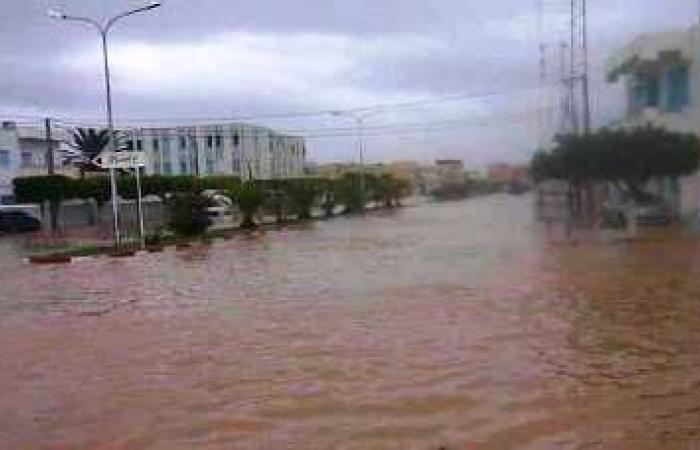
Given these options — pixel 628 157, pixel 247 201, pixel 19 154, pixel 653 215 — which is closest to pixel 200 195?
pixel 247 201

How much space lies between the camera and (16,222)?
5206 centimetres

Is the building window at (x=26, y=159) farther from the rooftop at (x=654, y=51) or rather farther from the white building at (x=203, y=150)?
the rooftop at (x=654, y=51)

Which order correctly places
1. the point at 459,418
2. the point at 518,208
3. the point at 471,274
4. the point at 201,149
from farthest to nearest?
the point at 201,149, the point at 518,208, the point at 471,274, the point at 459,418

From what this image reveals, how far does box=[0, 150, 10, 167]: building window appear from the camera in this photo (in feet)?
216

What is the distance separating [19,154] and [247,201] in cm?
2770

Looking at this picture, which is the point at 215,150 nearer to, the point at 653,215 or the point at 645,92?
the point at 645,92

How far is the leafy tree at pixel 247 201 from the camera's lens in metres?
47.3

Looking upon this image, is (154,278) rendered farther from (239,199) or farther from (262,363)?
(239,199)

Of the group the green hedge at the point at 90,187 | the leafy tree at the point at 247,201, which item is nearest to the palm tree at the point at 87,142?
the green hedge at the point at 90,187

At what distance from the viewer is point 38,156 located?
235 feet

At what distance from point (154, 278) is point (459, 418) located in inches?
626

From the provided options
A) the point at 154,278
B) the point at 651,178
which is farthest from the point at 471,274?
the point at 651,178

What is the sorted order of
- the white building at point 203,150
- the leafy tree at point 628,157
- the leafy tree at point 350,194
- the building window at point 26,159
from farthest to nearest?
the white building at point 203,150 → the building window at point 26,159 → the leafy tree at point 350,194 → the leafy tree at point 628,157

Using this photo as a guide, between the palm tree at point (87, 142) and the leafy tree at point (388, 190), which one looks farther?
the leafy tree at point (388, 190)
